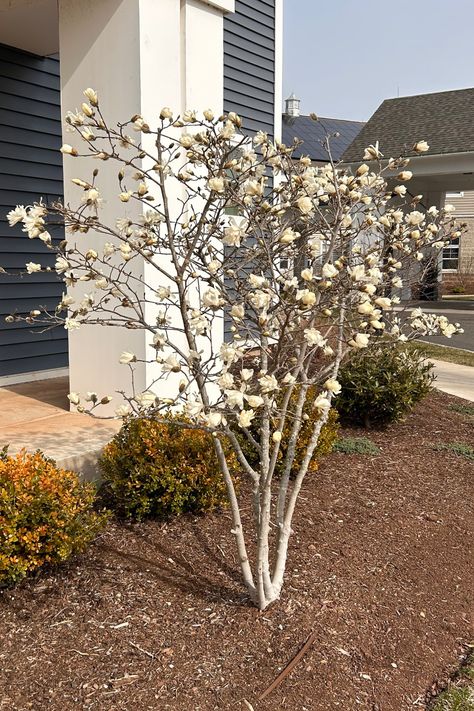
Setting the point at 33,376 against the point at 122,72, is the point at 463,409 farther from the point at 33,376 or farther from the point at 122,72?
the point at 122,72

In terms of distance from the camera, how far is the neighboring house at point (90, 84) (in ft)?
13.7

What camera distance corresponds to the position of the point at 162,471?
3.31m

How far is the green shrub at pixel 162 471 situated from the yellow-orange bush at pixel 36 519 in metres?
0.44

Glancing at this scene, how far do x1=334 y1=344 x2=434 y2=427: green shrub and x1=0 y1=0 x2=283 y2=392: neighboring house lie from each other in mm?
1833

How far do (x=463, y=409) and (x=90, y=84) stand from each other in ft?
13.9

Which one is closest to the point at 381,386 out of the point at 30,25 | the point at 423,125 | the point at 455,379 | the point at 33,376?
the point at 33,376

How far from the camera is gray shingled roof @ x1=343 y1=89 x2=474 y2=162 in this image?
15391 mm

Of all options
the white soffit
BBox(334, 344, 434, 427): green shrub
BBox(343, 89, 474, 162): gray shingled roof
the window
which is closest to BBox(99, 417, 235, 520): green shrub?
BBox(334, 344, 434, 427): green shrub

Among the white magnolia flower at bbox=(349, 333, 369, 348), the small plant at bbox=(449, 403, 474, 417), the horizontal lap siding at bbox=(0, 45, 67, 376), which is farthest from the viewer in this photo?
the small plant at bbox=(449, 403, 474, 417)

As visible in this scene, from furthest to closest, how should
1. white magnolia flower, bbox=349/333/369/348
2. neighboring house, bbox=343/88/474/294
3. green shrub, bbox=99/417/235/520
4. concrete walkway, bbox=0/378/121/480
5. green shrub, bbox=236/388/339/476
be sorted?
neighboring house, bbox=343/88/474/294 → green shrub, bbox=236/388/339/476 → concrete walkway, bbox=0/378/121/480 → green shrub, bbox=99/417/235/520 → white magnolia flower, bbox=349/333/369/348

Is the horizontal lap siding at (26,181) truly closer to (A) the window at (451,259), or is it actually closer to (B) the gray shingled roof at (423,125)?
(B) the gray shingled roof at (423,125)

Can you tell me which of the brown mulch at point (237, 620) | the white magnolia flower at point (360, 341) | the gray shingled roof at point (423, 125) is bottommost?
the brown mulch at point (237, 620)

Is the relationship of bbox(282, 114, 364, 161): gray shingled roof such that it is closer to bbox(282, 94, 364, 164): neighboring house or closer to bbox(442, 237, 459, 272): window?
bbox(282, 94, 364, 164): neighboring house

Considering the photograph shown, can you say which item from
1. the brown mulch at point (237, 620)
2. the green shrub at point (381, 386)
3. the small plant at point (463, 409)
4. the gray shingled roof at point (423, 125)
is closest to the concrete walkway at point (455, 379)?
the small plant at point (463, 409)
